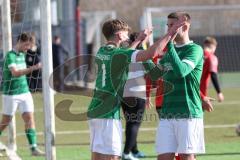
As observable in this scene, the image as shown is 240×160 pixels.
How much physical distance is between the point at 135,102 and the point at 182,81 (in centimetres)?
327

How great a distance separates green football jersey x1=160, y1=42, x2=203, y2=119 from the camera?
8.23 meters

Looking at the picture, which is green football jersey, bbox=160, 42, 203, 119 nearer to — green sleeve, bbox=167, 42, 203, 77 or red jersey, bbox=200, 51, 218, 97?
green sleeve, bbox=167, 42, 203, 77

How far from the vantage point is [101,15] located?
3769 centimetres

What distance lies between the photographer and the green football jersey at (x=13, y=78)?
12.3 metres

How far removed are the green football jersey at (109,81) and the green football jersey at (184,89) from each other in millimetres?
490

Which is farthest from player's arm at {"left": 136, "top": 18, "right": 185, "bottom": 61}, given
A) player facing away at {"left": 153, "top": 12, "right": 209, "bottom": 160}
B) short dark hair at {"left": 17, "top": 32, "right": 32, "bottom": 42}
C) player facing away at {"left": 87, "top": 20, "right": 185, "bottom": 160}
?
short dark hair at {"left": 17, "top": 32, "right": 32, "bottom": 42}

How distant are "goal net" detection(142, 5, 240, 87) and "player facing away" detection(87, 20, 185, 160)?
1540cm

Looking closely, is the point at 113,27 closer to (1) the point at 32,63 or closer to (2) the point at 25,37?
(2) the point at 25,37

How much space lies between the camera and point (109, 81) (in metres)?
8.12

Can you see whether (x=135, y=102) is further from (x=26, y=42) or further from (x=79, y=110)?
(x=79, y=110)

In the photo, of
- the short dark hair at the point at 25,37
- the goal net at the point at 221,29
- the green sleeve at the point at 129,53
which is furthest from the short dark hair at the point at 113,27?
the goal net at the point at 221,29

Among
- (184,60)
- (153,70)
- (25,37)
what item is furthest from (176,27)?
(25,37)

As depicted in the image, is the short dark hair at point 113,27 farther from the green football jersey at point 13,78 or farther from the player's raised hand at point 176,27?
the green football jersey at point 13,78

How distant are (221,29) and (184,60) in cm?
2765
